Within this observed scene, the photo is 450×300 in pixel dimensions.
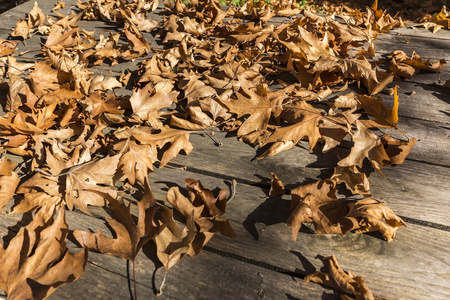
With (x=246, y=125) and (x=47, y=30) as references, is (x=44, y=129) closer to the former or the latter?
(x=246, y=125)

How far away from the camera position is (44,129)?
4.95 ft

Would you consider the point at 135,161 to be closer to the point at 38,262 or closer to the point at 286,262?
the point at 38,262

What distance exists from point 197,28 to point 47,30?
1152 millimetres

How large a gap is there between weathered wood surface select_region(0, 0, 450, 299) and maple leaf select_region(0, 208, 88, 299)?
5 centimetres

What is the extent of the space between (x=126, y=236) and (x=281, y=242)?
521 millimetres

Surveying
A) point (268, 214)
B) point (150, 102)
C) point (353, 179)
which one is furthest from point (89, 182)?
point (353, 179)

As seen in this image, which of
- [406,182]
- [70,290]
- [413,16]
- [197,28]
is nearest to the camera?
[70,290]

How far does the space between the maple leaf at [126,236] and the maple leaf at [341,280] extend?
0.52 metres

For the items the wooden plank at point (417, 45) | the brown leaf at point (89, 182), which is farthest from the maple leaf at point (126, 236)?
the wooden plank at point (417, 45)

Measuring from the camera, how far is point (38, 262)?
1.03 metres

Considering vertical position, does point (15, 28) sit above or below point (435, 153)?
above

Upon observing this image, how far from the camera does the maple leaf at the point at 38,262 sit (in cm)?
96

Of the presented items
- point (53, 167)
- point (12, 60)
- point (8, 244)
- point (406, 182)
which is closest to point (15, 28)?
point (12, 60)

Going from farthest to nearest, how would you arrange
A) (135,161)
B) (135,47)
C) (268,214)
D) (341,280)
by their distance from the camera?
(135,47) < (135,161) < (268,214) < (341,280)
